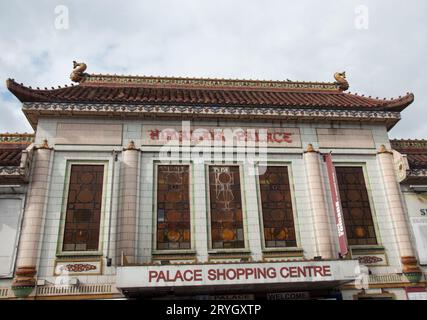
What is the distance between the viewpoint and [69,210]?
1320 cm

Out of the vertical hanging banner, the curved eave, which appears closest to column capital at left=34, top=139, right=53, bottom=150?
the curved eave

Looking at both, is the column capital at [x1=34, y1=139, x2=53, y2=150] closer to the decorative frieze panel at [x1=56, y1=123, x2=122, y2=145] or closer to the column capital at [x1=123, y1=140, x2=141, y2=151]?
the decorative frieze panel at [x1=56, y1=123, x2=122, y2=145]

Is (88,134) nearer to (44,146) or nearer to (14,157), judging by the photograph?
(44,146)

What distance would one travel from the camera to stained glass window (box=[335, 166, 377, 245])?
14.1 m

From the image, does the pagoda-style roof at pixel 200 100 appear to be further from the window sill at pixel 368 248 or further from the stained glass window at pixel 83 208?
the window sill at pixel 368 248

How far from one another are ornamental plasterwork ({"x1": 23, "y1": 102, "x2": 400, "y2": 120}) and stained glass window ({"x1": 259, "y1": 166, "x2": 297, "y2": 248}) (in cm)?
245

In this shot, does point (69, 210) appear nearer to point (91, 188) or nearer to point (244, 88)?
point (91, 188)

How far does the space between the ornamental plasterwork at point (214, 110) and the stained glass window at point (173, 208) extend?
2406mm

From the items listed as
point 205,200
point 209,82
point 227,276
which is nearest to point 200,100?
point 205,200

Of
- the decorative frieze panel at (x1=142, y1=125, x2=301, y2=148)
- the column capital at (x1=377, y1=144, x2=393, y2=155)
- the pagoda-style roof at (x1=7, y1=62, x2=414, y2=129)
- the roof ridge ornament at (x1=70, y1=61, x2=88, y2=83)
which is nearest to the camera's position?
the pagoda-style roof at (x1=7, y1=62, x2=414, y2=129)

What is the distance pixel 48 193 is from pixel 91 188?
59.4 inches

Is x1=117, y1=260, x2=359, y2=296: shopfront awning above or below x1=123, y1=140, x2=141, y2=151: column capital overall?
below

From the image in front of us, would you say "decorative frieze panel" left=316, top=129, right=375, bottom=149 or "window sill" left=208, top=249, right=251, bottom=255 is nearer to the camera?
"window sill" left=208, top=249, right=251, bottom=255
